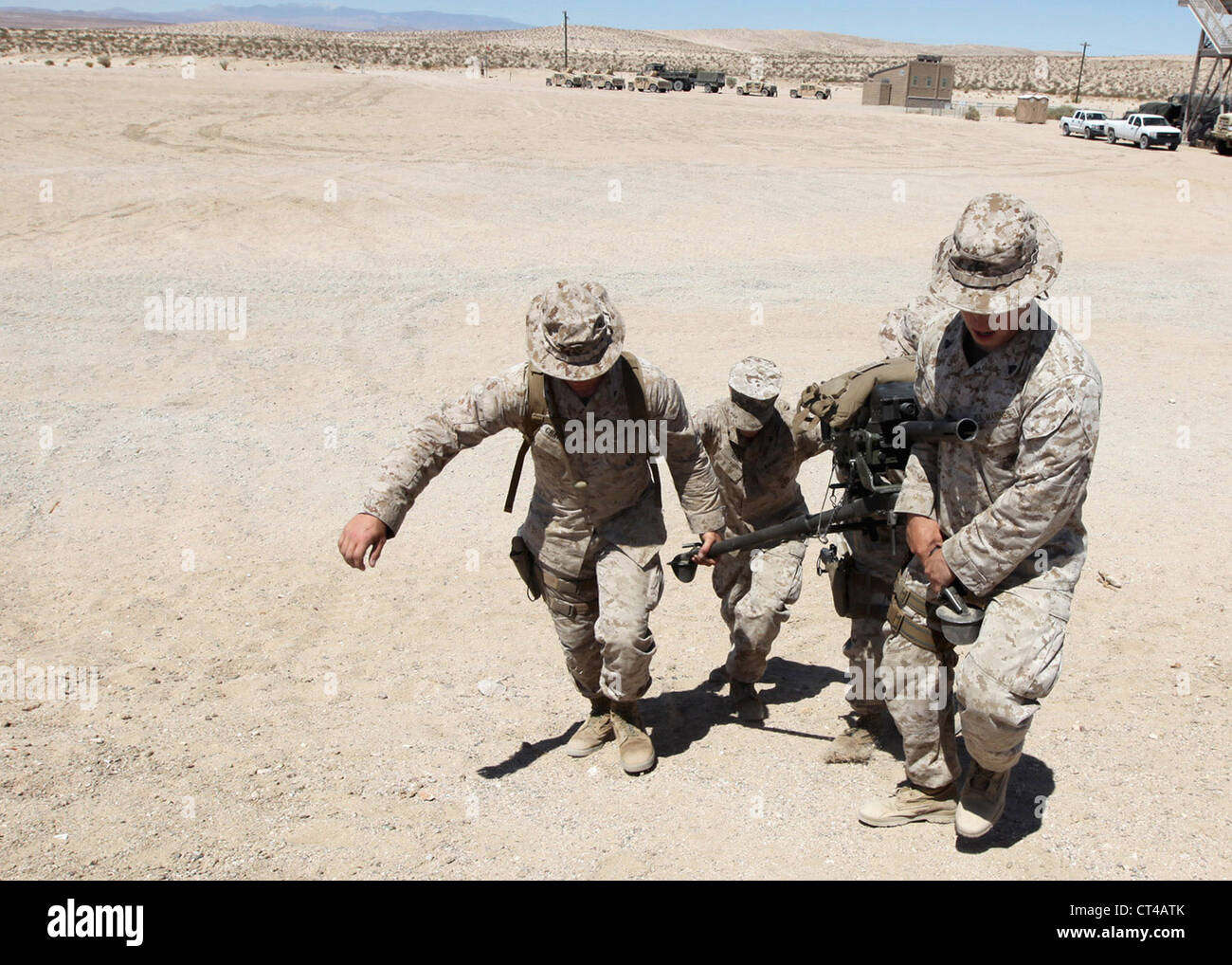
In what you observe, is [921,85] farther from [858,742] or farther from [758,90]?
[858,742]

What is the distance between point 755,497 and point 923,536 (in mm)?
1548

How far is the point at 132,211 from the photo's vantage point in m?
15.4

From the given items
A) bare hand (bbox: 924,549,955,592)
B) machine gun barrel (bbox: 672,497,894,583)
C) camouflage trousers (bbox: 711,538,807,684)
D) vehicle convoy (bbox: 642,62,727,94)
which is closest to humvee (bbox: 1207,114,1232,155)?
vehicle convoy (bbox: 642,62,727,94)

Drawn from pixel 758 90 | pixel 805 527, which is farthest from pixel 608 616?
pixel 758 90

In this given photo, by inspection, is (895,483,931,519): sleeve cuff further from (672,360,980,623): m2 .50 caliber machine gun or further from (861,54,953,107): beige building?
(861,54,953,107): beige building

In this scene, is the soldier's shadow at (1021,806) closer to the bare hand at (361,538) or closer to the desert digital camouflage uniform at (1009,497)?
the desert digital camouflage uniform at (1009,497)

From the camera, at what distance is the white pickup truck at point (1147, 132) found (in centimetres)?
2980

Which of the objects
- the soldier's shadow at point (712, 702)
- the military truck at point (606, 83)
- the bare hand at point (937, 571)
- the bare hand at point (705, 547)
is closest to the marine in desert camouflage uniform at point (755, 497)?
the soldier's shadow at point (712, 702)

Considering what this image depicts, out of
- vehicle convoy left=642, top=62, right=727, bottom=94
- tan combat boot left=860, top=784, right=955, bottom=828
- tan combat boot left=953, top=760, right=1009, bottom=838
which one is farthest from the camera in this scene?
vehicle convoy left=642, top=62, right=727, bottom=94

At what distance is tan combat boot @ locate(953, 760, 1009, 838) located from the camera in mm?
3467

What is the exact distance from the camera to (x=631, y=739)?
14.3 ft

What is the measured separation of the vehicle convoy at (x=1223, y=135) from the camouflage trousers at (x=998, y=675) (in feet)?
102

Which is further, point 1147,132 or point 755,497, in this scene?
point 1147,132

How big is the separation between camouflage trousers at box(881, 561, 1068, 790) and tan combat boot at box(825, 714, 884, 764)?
78 cm
